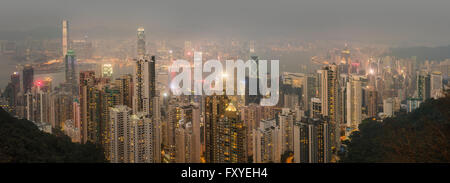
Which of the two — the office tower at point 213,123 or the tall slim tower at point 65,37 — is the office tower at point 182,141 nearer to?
the office tower at point 213,123

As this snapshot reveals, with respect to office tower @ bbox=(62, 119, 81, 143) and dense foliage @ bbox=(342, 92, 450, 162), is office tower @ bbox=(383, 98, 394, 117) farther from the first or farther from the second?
office tower @ bbox=(62, 119, 81, 143)

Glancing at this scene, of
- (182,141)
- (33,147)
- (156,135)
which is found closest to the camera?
(33,147)

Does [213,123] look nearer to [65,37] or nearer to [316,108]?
[316,108]

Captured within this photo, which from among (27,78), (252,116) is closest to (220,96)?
(252,116)

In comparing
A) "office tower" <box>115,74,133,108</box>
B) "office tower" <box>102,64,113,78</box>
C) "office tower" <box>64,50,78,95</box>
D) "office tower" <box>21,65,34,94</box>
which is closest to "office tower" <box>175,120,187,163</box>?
"office tower" <box>115,74,133,108</box>

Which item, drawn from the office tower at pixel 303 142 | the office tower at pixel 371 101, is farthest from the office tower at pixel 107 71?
the office tower at pixel 371 101
